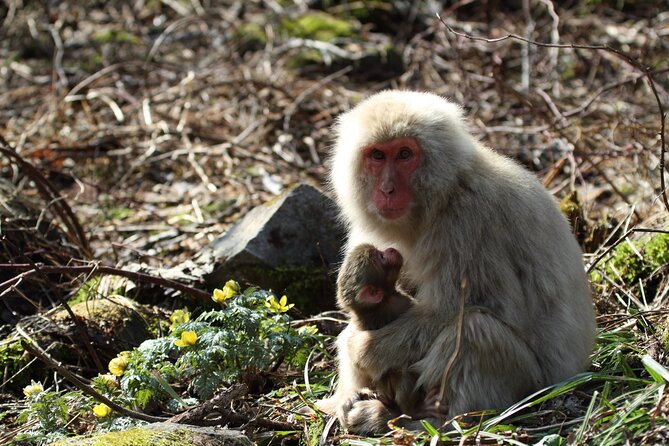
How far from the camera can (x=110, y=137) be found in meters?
9.62

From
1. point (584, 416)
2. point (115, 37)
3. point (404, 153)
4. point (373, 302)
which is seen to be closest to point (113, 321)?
point (373, 302)

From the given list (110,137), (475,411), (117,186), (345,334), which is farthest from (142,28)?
(475,411)

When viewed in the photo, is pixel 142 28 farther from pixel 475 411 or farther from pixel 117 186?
pixel 475 411

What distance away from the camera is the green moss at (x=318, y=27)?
39.0 feet

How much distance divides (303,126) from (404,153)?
5.69 m

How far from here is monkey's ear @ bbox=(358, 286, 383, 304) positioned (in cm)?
427

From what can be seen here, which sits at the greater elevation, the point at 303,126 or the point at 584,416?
the point at 303,126

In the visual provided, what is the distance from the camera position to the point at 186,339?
423 centimetres

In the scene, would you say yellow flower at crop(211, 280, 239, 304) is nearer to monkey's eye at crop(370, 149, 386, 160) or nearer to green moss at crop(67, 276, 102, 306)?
monkey's eye at crop(370, 149, 386, 160)

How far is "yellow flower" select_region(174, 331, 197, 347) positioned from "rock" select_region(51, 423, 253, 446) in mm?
563

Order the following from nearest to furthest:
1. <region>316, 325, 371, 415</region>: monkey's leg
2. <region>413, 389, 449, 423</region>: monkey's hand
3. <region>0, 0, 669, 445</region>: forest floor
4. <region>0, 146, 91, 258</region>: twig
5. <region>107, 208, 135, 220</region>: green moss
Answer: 1. <region>413, 389, 449, 423</region>: monkey's hand
2. <region>316, 325, 371, 415</region>: monkey's leg
3. <region>0, 0, 669, 445</region>: forest floor
4. <region>0, 146, 91, 258</region>: twig
5. <region>107, 208, 135, 220</region>: green moss

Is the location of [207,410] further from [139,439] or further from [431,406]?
[431,406]

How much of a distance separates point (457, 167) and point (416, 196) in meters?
0.28

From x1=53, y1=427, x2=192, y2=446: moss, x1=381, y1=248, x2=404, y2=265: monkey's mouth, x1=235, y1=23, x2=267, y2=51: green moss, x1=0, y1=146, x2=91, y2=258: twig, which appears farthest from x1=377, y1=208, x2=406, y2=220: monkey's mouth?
Answer: x1=235, y1=23, x2=267, y2=51: green moss
